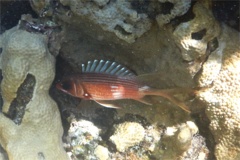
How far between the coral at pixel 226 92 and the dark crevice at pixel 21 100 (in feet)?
6.10

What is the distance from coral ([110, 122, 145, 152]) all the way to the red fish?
35cm

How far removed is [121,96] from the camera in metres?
3.32

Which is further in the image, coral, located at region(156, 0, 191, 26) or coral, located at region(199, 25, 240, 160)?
coral, located at region(199, 25, 240, 160)

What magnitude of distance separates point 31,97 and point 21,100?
14cm

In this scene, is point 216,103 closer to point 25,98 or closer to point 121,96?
point 121,96

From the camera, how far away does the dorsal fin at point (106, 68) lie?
336 centimetres

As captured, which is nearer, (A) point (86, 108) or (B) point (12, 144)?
(B) point (12, 144)

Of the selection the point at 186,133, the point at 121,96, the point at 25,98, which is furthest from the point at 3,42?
the point at 186,133

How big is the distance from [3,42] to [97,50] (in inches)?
43.7

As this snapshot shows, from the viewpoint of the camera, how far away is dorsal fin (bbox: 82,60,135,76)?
3361 millimetres

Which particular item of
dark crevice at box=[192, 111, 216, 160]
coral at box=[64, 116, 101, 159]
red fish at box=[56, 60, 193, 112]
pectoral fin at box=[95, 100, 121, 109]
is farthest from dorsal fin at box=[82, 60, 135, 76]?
dark crevice at box=[192, 111, 216, 160]

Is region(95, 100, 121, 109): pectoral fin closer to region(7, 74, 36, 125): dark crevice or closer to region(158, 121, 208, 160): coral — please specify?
region(158, 121, 208, 160): coral

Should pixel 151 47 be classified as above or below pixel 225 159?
above

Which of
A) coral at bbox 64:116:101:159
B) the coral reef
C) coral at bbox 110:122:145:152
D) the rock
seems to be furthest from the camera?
coral at bbox 64:116:101:159
